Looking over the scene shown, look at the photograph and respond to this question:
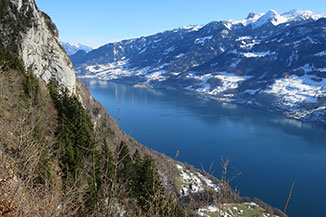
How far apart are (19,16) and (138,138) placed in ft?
149

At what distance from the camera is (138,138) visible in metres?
64.9

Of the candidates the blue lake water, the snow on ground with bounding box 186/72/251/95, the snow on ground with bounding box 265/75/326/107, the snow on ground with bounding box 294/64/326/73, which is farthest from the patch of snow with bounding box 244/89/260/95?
the blue lake water

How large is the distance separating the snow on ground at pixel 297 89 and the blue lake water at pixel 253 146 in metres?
36.2

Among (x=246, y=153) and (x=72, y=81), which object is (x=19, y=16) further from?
(x=246, y=153)

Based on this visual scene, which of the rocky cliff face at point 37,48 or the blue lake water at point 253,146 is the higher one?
the rocky cliff face at point 37,48

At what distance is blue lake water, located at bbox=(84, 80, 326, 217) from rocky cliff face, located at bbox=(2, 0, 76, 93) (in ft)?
66.4

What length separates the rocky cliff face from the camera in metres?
22.5

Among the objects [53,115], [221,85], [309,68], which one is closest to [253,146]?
[53,115]

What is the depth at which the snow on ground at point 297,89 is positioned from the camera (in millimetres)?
129375

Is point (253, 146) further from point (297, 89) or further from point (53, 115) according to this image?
point (297, 89)

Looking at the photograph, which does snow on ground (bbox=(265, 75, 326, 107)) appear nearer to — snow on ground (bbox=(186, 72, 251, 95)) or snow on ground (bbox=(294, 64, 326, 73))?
snow on ground (bbox=(294, 64, 326, 73))

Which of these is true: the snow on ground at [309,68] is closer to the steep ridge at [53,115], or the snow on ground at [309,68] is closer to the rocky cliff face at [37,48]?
the steep ridge at [53,115]

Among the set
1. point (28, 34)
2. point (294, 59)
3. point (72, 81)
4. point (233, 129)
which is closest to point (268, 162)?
point (233, 129)

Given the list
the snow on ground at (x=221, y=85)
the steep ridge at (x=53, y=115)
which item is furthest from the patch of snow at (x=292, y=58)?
the steep ridge at (x=53, y=115)
